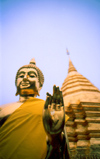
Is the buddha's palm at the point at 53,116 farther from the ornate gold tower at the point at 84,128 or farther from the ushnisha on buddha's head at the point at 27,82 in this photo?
the ornate gold tower at the point at 84,128

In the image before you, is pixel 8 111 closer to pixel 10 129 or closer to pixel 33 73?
pixel 10 129

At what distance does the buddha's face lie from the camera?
3.54 meters

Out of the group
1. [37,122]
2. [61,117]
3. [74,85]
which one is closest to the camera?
[61,117]

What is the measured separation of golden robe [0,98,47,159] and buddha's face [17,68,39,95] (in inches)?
43.1

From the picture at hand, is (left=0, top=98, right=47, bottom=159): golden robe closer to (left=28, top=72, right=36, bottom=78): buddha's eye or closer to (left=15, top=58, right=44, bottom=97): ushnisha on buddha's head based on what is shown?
(left=15, top=58, right=44, bottom=97): ushnisha on buddha's head

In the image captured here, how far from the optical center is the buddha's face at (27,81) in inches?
139

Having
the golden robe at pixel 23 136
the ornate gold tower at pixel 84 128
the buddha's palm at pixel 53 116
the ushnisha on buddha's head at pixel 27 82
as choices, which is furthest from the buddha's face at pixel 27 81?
the ornate gold tower at pixel 84 128

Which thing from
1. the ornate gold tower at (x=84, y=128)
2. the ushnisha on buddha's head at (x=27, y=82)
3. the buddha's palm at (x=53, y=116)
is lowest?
the ornate gold tower at (x=84, y=128)

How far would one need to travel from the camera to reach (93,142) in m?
3.39

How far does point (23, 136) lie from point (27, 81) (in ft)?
6.21

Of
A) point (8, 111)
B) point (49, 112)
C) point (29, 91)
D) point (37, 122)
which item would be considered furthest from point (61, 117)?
point (29, 91)

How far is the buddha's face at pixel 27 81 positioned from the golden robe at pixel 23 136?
1094 millimetres

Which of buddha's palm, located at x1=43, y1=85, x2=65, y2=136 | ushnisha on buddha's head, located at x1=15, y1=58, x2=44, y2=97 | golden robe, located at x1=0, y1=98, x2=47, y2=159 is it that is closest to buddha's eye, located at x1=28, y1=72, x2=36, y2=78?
ushnisha on buddha's head, located at x1=15, y1=58, x2=44, y2=97

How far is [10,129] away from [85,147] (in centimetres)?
263
